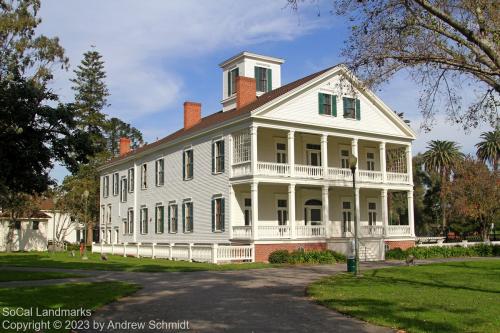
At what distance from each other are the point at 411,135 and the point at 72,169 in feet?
79.8

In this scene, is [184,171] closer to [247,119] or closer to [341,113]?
[247,119]

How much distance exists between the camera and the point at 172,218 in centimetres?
3878

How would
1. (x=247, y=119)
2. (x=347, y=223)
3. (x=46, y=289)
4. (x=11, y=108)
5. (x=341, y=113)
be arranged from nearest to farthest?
1. (x=46, y=289)
2. (x=11, y=108)
3. (x=247, y=119)
4. (x=341, y=113)
5. (x=347, y=223)

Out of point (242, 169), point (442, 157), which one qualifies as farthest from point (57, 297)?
point (442, 157)

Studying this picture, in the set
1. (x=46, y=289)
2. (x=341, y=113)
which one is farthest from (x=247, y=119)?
(x=46, y=289)

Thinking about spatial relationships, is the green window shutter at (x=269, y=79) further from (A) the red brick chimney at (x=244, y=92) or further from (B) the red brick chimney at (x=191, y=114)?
(B) the red brick chimney at (x=191, y=114)

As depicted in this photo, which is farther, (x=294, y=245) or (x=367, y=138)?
(x=367, y=138)

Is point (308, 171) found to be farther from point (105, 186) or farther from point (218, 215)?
point (105, 186)

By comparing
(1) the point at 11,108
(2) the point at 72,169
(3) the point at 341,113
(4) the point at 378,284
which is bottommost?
(4) the point at 378,284

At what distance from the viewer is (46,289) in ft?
49.6

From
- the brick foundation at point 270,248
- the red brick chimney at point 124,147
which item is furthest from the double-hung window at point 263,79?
the red brick chimney at point 124,147

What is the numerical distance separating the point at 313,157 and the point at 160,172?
12.1 meters

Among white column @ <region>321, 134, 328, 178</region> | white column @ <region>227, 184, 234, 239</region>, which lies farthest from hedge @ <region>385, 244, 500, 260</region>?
white column @ <region>227, 184, 234, 239</region>

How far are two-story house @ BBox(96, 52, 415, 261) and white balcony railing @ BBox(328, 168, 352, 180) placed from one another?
3.4 inches
